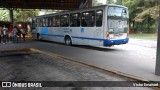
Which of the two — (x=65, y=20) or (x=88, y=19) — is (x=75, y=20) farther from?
(x=88, y=19)

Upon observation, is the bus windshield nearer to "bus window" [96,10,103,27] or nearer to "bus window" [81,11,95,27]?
"bus window" [96,10,103,27]

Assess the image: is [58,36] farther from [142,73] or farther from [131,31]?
[131,31]

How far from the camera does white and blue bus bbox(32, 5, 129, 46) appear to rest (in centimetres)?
1633

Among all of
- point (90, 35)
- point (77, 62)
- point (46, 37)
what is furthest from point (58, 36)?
point (77, 62)

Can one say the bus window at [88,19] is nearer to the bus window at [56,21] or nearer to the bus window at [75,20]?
the bus window at [75,20]

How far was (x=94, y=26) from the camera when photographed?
56.5 feet

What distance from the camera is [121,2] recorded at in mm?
51750

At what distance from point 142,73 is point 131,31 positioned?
133ft

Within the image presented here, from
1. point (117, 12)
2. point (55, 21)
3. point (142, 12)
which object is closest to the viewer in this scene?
point (117, 12)

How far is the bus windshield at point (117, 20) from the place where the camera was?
1641cm

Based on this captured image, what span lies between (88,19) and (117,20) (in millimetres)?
2214

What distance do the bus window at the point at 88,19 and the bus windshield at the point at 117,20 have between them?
1.42m

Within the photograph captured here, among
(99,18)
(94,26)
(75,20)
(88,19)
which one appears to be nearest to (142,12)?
(75,20)

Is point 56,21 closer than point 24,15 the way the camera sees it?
Yes
